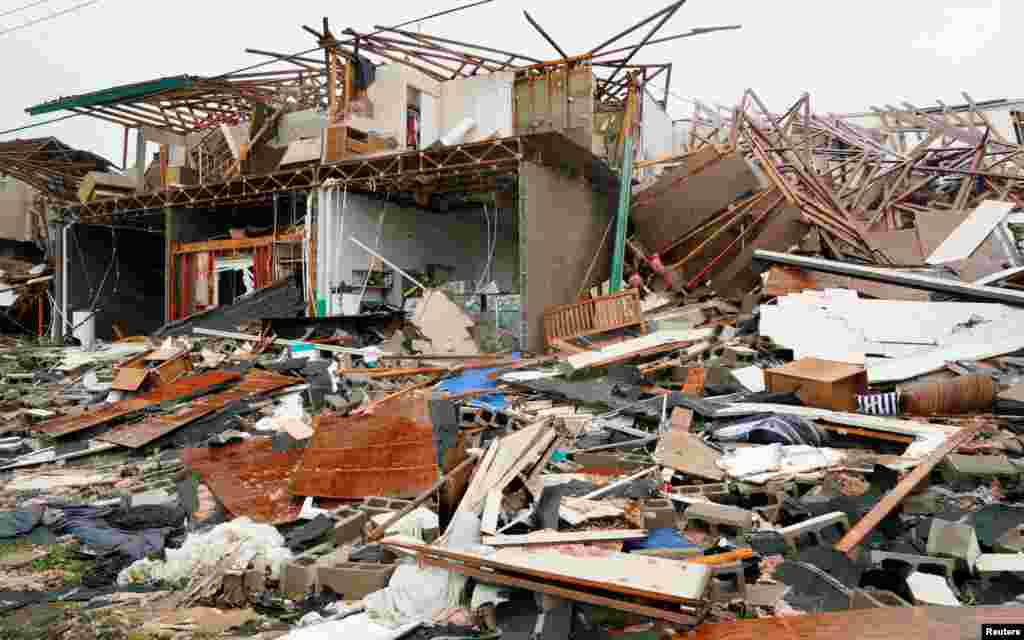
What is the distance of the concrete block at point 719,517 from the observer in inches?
172

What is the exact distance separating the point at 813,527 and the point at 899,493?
904 millimetres

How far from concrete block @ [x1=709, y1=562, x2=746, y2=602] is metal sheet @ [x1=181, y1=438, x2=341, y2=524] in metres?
3.39

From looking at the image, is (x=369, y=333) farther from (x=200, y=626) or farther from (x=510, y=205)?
(x=200, y=626)

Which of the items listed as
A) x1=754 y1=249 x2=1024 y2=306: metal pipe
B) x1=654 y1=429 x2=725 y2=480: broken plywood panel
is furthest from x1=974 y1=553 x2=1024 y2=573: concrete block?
x1=754 y1=249 x2=1024 y2=306: metal pipe

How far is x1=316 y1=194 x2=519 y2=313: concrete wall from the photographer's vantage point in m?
14.8

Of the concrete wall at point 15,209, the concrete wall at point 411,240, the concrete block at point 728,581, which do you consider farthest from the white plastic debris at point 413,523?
the concrete wall at point 15,209

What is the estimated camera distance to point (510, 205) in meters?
18.4

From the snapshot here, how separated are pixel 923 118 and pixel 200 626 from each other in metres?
22.6

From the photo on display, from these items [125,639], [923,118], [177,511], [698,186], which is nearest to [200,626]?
[125,639]

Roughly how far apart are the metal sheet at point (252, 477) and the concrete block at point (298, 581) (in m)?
1.36

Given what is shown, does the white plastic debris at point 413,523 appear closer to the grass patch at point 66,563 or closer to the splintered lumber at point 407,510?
the splintered lumber at point 407,510

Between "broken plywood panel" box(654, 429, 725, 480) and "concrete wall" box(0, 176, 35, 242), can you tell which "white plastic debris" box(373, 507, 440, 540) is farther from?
"concrete wall" box(0, 176, 35, 242)

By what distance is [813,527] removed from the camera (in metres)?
4.24

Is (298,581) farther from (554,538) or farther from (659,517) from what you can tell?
(659,517)
